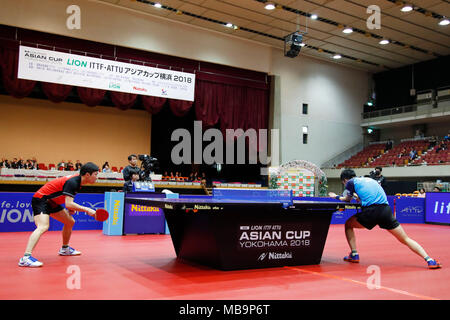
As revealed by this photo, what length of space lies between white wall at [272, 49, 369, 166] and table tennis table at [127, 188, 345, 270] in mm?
15603

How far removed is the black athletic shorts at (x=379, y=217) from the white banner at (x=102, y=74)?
40.8 feet

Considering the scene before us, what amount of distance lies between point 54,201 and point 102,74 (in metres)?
11.1

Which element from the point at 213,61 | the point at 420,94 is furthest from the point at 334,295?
the point at 420,94

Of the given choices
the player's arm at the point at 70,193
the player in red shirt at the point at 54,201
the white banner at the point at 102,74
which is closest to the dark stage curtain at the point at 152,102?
the white banner at the point at 102,74

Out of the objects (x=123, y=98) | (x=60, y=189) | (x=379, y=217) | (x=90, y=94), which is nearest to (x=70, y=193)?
(x=60, y=189)

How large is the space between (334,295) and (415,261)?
286 centimetres

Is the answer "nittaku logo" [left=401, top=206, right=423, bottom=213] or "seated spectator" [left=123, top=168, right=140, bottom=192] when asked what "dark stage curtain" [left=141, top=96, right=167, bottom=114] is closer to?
"seated spectator" [left=123, top=168, right=140, bottom=192]

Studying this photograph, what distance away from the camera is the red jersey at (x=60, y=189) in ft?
16.3

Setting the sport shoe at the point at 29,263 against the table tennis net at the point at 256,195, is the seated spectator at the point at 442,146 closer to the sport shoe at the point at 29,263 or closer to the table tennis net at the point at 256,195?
the table tennis net at the point at 256,195

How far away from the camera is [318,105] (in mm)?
22891

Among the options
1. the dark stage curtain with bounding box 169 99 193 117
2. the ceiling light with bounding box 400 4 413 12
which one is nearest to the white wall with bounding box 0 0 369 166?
the dark stage curtain with bounding box 169 99 193 117

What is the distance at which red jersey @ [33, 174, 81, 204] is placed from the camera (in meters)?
4.97
